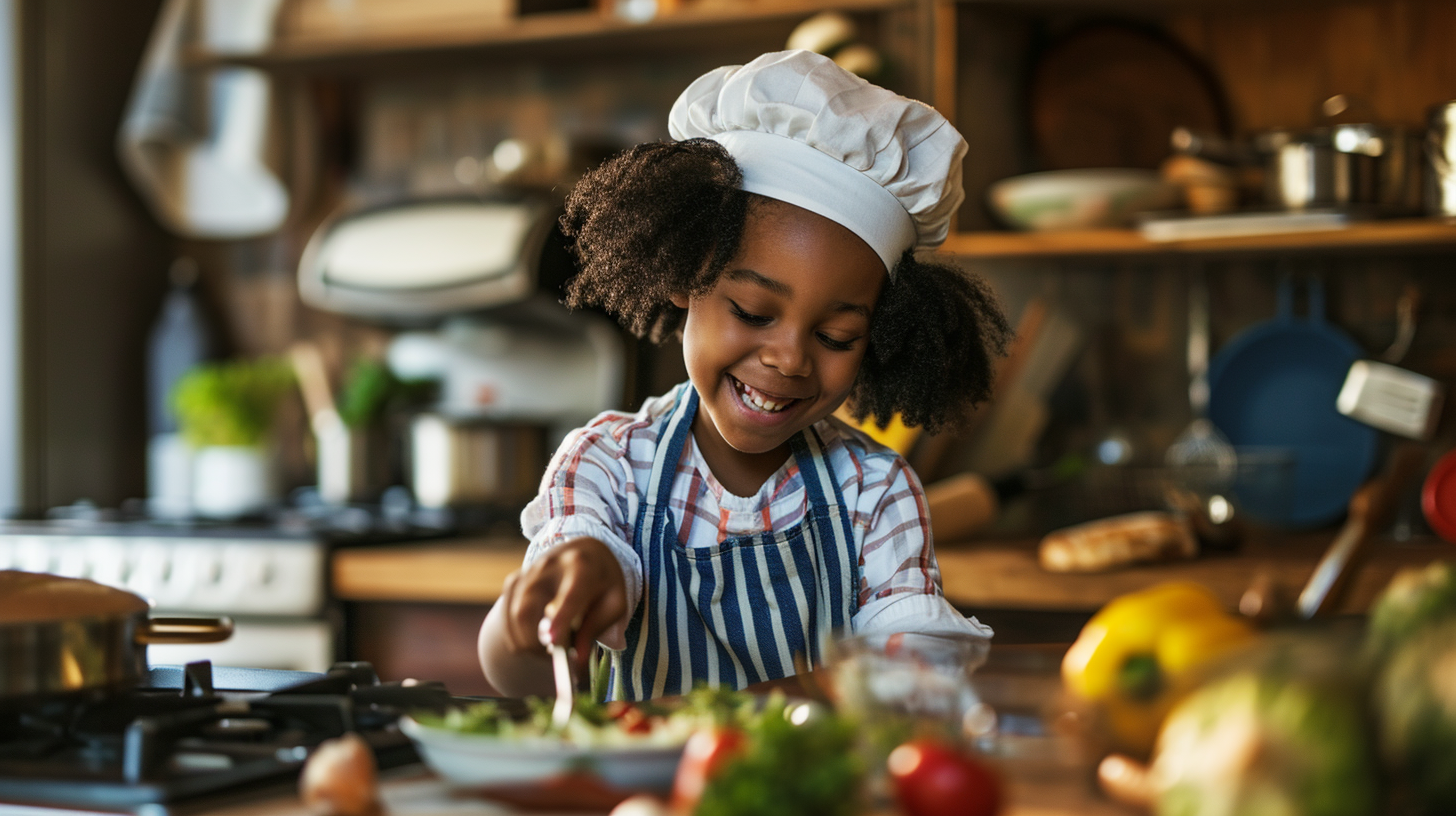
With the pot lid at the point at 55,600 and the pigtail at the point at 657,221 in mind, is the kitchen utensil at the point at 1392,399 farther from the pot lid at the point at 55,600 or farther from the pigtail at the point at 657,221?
the pot lid at the point at 55,600

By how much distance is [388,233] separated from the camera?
8.07ft

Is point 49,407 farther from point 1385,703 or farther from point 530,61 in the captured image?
point 1385,703

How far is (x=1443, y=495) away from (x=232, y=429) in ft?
6.55

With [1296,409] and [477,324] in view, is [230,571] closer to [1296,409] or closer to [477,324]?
[477,324]

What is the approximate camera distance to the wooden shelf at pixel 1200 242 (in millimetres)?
1917

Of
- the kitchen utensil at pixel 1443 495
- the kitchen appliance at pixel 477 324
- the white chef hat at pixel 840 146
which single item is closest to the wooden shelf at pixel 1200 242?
the kitchen utensil at pixel 1443 495

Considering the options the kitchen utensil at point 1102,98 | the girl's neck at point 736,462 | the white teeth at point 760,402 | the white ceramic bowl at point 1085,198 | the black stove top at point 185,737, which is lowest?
the black stove top at point 185,737

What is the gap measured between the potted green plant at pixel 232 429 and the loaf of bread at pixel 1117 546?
147cm

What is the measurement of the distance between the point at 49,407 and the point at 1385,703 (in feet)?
8.60

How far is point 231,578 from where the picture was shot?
2049 millimetres

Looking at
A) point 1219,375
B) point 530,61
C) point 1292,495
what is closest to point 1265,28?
point 1219,375

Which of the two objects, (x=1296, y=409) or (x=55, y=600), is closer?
(x=55, y=600)

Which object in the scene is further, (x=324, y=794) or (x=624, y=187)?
(x=624, y=187)

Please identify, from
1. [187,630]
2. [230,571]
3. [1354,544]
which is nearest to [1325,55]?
[1354,544]
